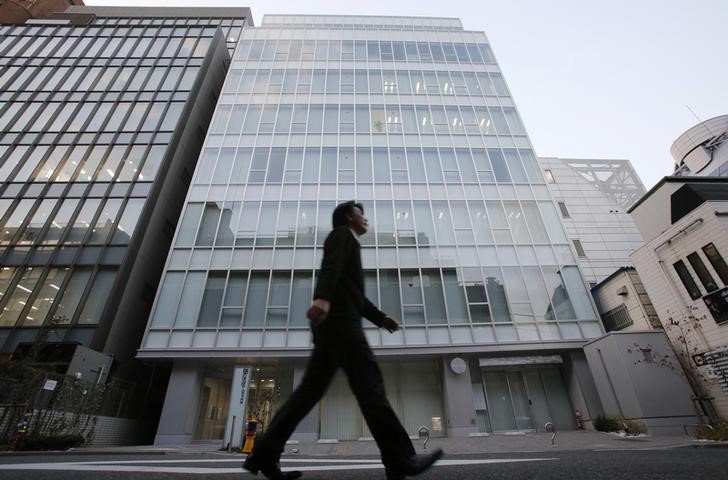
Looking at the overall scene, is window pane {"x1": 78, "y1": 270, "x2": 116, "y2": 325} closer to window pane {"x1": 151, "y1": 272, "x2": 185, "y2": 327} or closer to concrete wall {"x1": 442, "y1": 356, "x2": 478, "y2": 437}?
window pane {"x1": 151, "y1": 272, "x2": 185, "y2": 327}

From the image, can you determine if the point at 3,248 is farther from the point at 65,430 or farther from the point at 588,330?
the point at 588,330

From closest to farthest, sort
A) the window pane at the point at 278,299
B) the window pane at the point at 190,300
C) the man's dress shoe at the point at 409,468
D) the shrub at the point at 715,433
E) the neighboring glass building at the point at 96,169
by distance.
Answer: the man's dress shoe at the point at 409,468 < the shrub at the point at 715,433 < the window pane at the point at 190,300 < the window pane at the point at 278,299 < the neighboring glass building at the point at 96,169

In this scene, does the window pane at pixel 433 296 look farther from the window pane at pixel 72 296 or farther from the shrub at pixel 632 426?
the window pane at pixel 72 296

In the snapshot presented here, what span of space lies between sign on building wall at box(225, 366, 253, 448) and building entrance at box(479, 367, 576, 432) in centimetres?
981

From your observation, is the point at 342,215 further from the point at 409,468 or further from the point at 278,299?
the point at 278,299

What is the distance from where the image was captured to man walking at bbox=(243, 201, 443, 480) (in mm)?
1959

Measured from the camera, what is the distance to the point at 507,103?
23141 mm

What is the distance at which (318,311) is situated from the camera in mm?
2096

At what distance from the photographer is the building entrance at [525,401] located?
1470 centimetres

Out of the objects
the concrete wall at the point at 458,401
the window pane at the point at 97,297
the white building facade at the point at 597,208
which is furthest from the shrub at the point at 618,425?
the window pane at the point at 97,297

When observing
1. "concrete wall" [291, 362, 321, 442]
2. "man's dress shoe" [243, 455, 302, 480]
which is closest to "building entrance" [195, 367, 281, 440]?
"concrete wall" [291, 362, 321, 442]

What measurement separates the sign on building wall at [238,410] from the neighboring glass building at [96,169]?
806cm

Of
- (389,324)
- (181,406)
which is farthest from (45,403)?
(389,324)

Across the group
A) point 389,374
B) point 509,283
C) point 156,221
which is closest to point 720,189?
point 509,283
